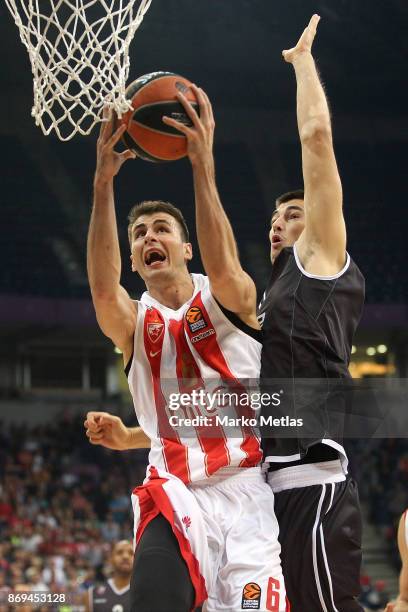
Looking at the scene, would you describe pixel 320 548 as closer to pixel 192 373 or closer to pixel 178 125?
pixel 192 373

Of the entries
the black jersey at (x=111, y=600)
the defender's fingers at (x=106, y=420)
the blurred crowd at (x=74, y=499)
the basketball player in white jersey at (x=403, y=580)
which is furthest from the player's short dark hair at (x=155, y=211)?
the blurred crowd at (x=74, y=499)

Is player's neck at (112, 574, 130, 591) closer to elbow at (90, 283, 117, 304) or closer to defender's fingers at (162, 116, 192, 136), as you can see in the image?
elbow at (90, 283, 117, 304)

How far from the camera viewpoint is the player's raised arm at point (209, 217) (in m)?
2.90

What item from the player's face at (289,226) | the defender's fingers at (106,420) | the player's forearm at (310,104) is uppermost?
the player's forearm at (310,104)

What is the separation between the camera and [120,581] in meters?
6.79

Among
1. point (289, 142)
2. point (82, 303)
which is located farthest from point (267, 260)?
point (82, 303)

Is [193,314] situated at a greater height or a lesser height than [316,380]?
greater

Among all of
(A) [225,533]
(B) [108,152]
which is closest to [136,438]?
(A) [225,533]

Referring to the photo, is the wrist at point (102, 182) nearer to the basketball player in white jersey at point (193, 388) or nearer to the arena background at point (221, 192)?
the basketball player in white jersey at point (193, 388)

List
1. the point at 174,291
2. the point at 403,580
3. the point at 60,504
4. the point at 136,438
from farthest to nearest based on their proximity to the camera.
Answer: the point at 60,504 < the point at 403,580 < the point at 136,438 < the point at 174,291

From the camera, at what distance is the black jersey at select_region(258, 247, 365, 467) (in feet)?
10.1

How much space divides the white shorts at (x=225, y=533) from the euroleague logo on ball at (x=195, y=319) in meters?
0.51

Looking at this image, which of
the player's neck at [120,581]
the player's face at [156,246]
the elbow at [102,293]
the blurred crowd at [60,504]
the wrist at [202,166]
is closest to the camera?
the wrist at [202,166]

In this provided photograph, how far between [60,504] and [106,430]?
11.1 meters
